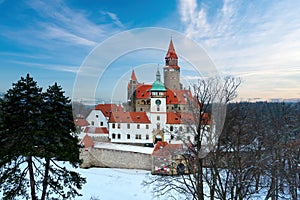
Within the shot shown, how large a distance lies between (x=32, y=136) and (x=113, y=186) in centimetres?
712

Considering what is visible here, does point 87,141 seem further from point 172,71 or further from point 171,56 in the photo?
point 171,56

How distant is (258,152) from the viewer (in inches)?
312

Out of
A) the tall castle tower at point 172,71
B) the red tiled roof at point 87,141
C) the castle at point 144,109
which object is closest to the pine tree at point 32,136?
the red tiled roof at point 87,141

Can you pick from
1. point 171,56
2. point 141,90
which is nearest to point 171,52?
point 171,56

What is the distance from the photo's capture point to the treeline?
651 centimetres

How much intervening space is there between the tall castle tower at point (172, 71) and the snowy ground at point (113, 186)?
601 centimetres

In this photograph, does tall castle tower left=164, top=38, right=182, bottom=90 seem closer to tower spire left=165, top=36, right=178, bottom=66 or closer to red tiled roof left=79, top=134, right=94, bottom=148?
tower spire left=165, top=36, right=178, bottom=66

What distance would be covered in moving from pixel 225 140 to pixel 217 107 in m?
3.38

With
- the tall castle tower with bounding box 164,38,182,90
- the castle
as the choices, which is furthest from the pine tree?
the tall castle tower with bounding box 164,38,182,90

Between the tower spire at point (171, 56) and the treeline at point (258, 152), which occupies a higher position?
the tower spire at point (171, 56)

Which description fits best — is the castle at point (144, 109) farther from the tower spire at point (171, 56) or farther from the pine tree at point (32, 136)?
the pine tree at point (32, 136)

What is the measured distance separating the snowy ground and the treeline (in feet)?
11.5

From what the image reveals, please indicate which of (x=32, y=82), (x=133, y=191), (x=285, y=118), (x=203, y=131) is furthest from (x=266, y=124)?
(x=32, y=82)

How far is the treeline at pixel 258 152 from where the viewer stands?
21.4 feet
